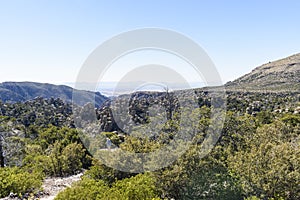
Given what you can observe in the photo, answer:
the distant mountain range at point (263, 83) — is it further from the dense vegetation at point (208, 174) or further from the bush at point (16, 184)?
the dense vegetation at point (208, 174)

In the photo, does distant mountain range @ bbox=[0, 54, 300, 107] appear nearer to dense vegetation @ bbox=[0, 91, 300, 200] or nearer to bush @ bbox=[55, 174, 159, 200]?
dense vegetation @ bbox=[0, 91, 300, 200]

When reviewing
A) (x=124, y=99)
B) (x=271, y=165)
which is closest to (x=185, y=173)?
(x=271, y=165)

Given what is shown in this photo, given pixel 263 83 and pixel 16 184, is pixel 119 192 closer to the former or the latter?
pixel 16 184

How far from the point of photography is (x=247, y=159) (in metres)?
13.5

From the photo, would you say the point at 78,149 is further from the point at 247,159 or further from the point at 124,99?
the point at 247,159

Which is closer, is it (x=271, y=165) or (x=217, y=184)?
(x=271, y=165)

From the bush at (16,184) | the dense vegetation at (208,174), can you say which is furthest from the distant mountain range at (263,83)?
the dense vegetation at (208,174)

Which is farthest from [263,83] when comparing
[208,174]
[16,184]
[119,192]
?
[119,192]

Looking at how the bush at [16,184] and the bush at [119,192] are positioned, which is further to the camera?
the bush at [16,184]

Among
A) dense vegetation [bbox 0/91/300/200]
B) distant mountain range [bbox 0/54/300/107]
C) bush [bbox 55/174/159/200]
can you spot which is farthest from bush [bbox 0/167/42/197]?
distant mountain range [bbox 0/54/300/107]

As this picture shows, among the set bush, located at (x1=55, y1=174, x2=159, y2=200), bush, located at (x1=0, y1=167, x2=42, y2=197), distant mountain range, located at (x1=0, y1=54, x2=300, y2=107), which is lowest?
bush, located at (x1=0, y1=167, x2=42, y2=197)

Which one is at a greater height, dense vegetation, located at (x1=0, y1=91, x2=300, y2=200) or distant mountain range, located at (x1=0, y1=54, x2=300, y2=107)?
distant mountain range, located at (x1=0, y1=54, x2=300, y2=107)

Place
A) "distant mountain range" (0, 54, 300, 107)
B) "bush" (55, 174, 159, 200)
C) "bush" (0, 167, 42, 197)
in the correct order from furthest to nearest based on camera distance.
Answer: "distant mountain range" (0, 54, 300, 107), "bush" (0, 167, 42, 197), "bush" (55, 174, 159, 200)

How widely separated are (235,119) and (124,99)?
23.6 m
